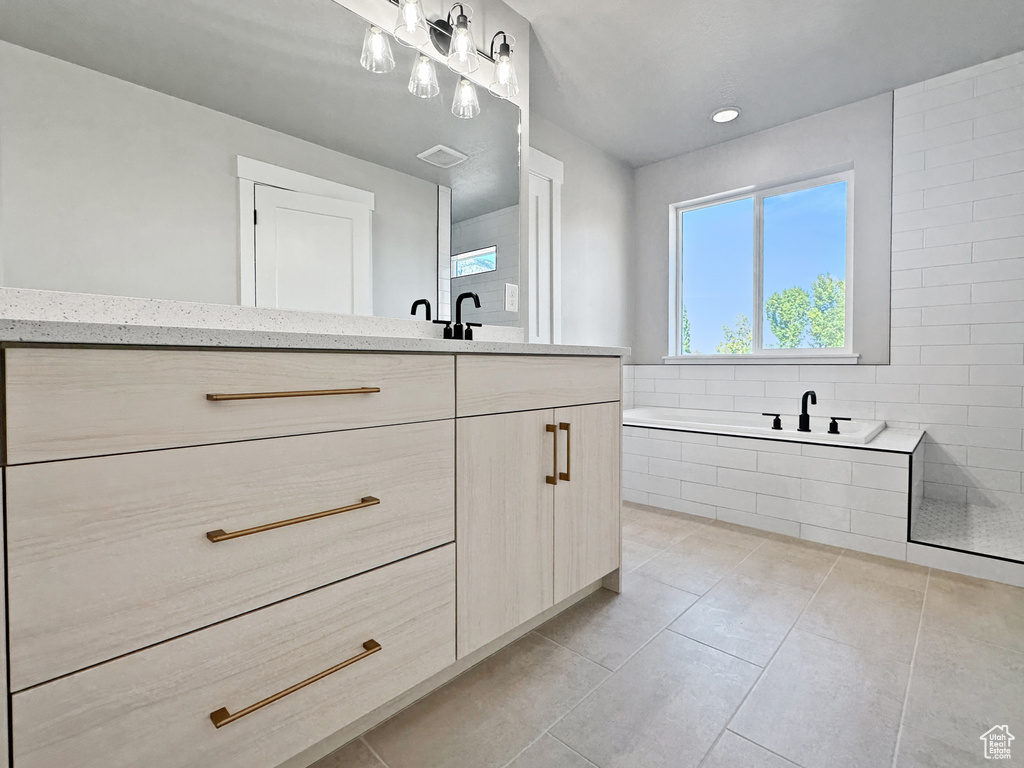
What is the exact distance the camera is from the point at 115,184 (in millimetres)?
1123

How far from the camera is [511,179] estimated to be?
7.26 feet

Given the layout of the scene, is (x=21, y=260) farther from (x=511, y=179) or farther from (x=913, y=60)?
(x=913, y=60)

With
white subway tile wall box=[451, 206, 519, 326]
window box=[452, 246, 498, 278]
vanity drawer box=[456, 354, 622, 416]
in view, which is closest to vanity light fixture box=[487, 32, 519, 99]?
white subway tile wall box=[451, 206, 519, 326]

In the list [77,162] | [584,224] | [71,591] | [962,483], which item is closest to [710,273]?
[584,224]

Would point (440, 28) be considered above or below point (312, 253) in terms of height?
above

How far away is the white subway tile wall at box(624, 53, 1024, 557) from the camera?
2512mm

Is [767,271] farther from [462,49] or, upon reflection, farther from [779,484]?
[462,49]

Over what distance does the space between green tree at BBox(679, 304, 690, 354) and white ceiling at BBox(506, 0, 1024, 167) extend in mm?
1344

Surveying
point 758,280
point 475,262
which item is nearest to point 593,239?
point 758,280

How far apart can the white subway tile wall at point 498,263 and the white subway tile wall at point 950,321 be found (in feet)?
4.81

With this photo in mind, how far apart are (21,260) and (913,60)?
12.4 ft

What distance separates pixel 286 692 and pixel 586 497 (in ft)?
3.26

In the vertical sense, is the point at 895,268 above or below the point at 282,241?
above

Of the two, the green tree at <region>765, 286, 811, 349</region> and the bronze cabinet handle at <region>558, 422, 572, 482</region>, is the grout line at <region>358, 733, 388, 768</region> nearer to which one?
the bronze cabinet handle at <region>558, 422, 572, 482</region>
